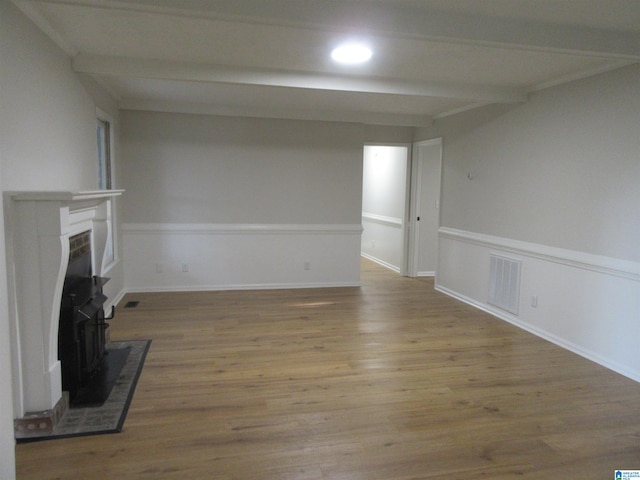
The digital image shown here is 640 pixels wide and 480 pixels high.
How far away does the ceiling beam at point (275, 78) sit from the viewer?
138 inches

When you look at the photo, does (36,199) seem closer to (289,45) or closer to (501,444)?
(289,45)

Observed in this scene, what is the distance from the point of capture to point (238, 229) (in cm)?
581

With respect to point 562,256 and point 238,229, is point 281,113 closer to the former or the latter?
point 238,229

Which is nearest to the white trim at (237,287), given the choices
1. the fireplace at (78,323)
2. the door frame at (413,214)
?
the door frame at (413,214)

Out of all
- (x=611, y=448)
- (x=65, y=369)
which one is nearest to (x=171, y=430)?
(x=65, y=369)

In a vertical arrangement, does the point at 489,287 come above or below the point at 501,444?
above

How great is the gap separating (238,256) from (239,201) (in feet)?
2.35

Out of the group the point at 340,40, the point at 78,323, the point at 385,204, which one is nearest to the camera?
the point at 78,323

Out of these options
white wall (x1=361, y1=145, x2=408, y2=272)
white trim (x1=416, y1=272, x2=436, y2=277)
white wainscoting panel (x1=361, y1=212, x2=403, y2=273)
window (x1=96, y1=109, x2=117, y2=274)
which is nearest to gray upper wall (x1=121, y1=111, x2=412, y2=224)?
window (x1=96, y1=109, x2=117, y2=274)

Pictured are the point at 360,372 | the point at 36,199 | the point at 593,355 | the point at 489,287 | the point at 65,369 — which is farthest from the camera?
the point at 489,287

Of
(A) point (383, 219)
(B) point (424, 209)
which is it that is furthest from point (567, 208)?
(A) point (383, 219)

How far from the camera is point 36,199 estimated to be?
7.44 feet

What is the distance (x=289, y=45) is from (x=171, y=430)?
2561 mm

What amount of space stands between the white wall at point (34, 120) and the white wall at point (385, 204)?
4608 mm
